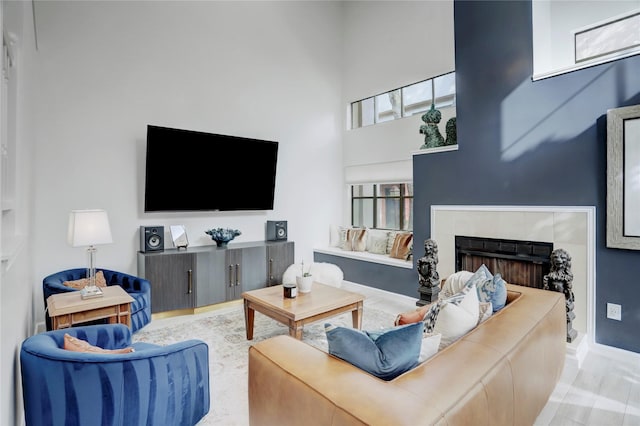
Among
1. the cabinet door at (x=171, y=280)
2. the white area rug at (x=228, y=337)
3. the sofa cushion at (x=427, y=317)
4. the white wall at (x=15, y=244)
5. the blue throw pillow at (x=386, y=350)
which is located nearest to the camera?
the blue throw pillow at (x=386, y=350)

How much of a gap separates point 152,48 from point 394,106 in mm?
3453

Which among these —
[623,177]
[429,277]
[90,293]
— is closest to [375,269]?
[429,277]

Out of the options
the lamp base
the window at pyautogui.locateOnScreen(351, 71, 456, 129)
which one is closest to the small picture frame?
the lamp base

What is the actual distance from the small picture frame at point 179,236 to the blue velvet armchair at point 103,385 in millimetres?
2515

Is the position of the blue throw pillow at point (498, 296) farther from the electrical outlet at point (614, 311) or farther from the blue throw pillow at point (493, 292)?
the electrical outlet at point (614, 311)

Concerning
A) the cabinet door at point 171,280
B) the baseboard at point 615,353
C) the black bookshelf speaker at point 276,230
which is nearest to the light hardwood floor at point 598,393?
the baseboard at point 615,353

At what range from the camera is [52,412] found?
4.97 feet

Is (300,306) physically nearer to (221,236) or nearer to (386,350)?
A: (386,350)

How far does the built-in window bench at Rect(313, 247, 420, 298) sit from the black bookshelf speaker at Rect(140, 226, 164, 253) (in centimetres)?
252

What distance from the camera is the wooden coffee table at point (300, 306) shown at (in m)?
2.78

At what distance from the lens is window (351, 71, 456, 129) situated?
4676mm

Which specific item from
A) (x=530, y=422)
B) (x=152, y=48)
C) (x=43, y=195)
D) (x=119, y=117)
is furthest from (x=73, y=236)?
(x=530, y=422)

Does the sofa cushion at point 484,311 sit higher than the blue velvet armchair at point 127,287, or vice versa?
the sofa cushion at point 484,311

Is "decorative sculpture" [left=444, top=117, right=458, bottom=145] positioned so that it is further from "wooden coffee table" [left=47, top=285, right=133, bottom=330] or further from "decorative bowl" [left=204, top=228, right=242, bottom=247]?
"wooden coffee table" [left=47, top=285, right=133, bottom=330]
